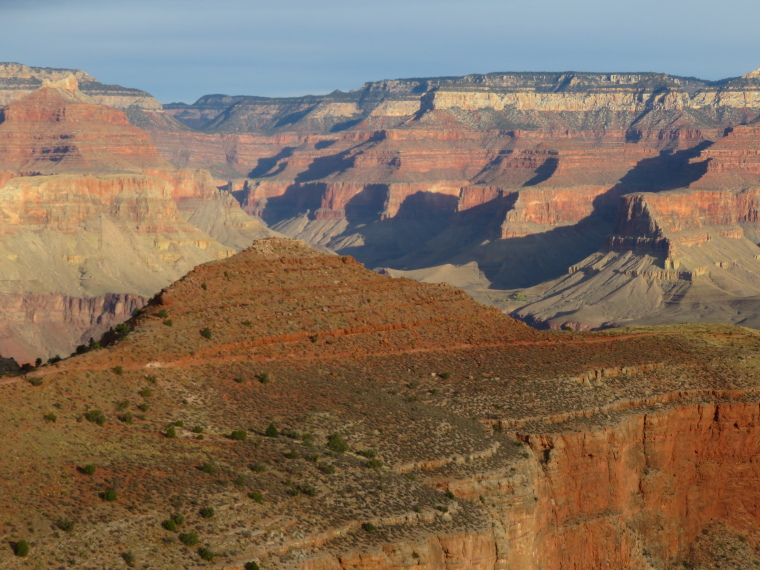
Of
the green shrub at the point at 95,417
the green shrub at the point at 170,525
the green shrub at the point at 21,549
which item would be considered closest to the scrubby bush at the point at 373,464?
the green shrub at the point at 170,525

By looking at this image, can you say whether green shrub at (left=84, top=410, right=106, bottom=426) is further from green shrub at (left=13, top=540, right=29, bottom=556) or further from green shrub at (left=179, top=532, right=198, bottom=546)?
green shrub at (left=13, top=540, right=29, bottom=556)

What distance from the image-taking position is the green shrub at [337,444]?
145ft

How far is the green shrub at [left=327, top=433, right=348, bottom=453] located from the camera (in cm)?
4434

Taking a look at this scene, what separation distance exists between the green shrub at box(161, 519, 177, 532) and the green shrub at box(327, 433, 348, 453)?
357 inches

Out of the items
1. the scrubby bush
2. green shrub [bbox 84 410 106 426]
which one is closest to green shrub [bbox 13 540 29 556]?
green shrub [bbox 84 410 106 426]

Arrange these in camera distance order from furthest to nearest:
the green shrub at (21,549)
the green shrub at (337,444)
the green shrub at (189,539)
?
the green shrub at (337,444) → the green shrub at (189,539) → the green shrub at (21,549)

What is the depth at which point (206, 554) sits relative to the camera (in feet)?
117

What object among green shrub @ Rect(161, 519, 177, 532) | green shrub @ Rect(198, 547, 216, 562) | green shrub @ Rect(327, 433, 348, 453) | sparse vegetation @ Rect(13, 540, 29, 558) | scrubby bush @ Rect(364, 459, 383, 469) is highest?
green shrub @ Rect(327, 433, 348, 453)

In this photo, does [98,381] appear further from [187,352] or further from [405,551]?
[405,551]

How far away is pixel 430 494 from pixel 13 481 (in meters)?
13.6

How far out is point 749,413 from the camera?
55.7m

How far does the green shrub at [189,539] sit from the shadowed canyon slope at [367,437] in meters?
0.12

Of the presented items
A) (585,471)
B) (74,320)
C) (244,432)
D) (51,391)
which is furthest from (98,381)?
(74,320)

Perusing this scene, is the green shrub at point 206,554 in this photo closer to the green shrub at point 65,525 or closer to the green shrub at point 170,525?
the green shrub at point 170,525
